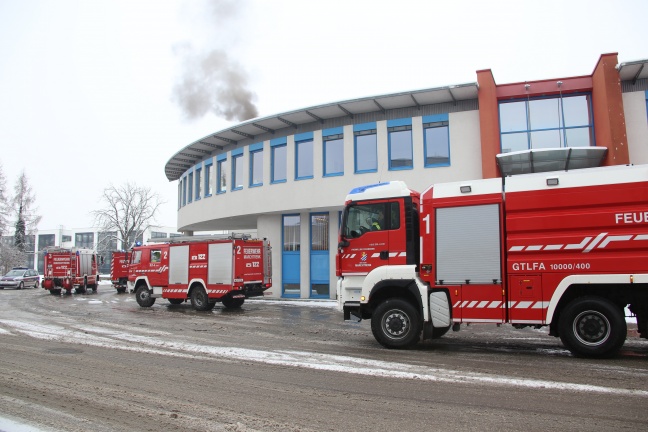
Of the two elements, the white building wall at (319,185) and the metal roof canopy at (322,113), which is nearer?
the metal roof canopy at (322,113)

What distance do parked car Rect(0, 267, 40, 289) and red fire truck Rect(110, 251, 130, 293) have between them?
9.88 meters

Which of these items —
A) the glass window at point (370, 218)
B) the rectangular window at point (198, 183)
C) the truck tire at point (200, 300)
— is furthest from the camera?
the rectangular window at point (198, 183)

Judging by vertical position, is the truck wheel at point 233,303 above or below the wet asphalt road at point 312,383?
below

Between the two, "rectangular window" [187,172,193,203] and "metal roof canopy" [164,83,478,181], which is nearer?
"metal roof canopy" [164,83,478,181]

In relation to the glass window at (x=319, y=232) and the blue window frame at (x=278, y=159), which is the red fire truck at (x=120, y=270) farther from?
the glass window at (x=319, y=232)

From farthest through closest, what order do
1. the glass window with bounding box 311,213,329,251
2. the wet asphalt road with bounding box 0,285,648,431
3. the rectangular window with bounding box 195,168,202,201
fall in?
1. the rectangular window with bounding box 195,168,202,201
2. the glass window with bounding box 311,213,329,251
3. the wet asphalt road with bounding box 0,285,648,431

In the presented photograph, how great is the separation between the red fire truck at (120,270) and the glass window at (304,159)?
15240mm

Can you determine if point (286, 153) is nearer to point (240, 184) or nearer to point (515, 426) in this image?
point (240, 184)

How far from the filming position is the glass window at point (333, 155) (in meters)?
22.0

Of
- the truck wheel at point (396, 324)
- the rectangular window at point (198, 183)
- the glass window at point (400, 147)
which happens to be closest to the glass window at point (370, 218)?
the truck wheel at point (396, 324)

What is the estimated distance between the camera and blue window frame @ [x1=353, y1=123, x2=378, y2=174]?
69.4 feet

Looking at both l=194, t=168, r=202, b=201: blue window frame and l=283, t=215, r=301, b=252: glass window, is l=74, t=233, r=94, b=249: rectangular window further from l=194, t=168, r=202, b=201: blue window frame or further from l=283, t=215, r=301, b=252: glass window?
l=283, t=215, r=301, b=252: glass window

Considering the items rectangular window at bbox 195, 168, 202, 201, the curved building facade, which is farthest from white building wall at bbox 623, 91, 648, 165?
rectangular window at bbox 195, 168, 202, 201

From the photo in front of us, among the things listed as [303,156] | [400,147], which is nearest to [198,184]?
[303,156]
